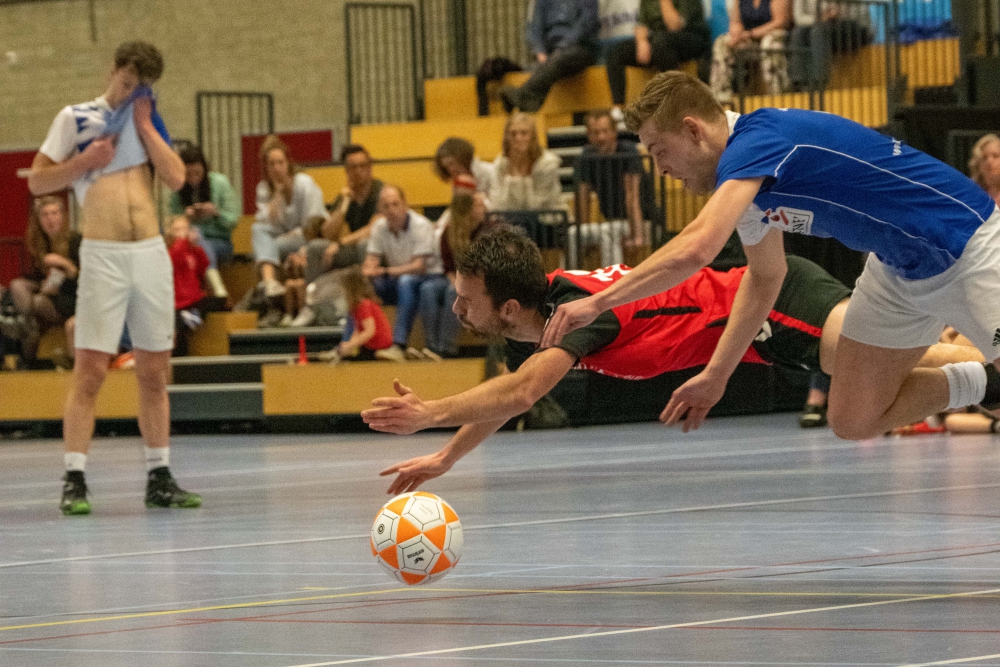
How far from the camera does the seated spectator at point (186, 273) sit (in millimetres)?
14773

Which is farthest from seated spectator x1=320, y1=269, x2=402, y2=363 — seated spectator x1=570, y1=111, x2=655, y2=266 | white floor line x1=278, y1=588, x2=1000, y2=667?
white floor line x1=278, y1=588, x2=1000, y2=667

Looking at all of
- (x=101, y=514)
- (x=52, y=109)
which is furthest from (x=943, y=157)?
(x=52, y=109)

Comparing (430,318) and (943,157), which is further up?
(943,157)

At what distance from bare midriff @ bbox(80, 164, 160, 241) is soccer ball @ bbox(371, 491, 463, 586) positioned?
3.54 m

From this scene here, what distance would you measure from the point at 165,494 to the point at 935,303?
415cm

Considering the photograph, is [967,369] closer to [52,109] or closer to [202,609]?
[202,609]

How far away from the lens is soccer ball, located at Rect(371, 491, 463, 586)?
4430 millimetres

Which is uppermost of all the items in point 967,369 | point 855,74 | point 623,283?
point 855,74

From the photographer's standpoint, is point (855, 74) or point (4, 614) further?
point (855, 74)

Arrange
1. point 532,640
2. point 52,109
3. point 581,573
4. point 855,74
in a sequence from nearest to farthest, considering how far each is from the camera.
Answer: point 532,640 < point 581,573 < point 855,74 < point 52,109

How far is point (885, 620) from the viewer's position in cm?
375

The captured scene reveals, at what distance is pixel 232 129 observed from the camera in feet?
68.6

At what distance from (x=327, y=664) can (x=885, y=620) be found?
1.33m

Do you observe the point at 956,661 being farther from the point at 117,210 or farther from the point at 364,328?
the point at 364,328
